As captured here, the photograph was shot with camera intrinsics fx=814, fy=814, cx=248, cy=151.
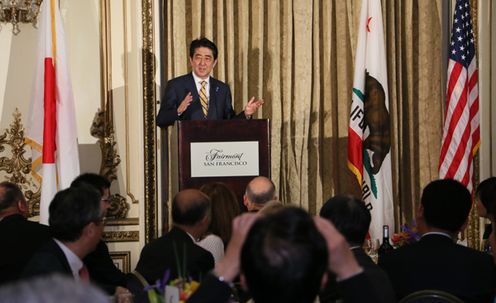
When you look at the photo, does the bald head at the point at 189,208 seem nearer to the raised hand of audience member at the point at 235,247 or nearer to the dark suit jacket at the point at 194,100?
the raised hand of audience member at the point at 235,247

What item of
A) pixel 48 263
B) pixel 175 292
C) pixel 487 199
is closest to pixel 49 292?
pixel 175 292

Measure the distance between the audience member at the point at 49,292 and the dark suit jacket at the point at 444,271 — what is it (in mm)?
2330

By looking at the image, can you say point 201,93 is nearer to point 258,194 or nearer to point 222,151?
point 222,151

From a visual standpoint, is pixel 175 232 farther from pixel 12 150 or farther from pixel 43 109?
pixel 12 150

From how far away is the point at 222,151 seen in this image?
538 cm

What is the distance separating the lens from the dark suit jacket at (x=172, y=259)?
3.40 meters

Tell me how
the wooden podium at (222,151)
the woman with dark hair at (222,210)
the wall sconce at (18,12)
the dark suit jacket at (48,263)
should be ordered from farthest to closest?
the wall sconce at (18,12), the wooden podium at (222,151), the woman with dark hair at (222,210), the dark suit jacket at (48,263)

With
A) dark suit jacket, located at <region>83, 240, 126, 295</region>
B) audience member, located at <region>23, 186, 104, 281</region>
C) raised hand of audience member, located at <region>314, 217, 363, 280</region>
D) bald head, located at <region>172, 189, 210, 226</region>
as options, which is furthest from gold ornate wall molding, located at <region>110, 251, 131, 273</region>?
raised hand of audience member, located at <region>314, 217, 363, 280</region>

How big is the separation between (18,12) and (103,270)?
333 centimetres

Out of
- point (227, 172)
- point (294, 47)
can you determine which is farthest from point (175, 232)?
point (294, 47)

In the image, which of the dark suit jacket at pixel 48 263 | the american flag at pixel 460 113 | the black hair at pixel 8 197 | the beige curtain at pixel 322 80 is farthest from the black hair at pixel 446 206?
the beige curtain at pixel 322 80

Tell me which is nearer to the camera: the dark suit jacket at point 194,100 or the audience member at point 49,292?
the audience member at point 49,292

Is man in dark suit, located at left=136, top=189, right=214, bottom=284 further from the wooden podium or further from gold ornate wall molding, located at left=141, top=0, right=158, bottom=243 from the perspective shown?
gold ornate wall molding, located at left=141, top=0, right=158, bottom=243

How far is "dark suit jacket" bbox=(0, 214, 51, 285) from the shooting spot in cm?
405
